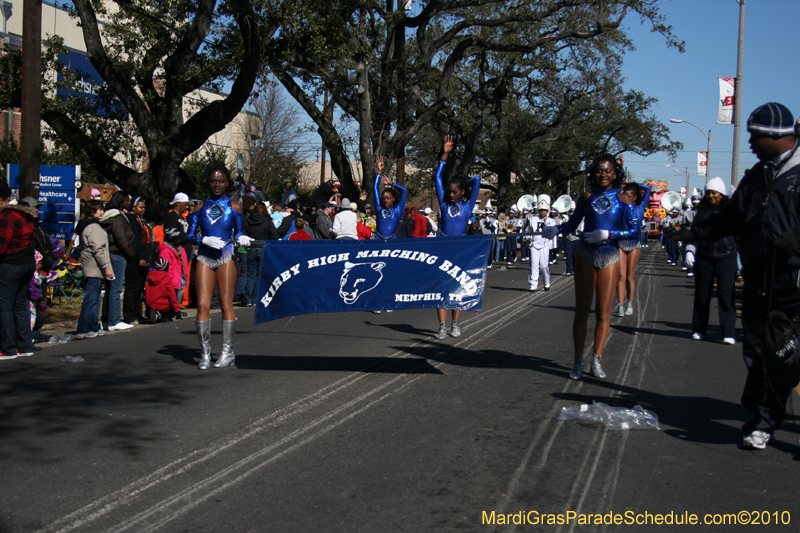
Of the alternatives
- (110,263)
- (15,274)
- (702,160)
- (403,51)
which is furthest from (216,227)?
(702,160)

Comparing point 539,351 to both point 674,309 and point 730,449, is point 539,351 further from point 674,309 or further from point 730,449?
point 674,309

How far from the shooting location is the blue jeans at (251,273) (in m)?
13.8

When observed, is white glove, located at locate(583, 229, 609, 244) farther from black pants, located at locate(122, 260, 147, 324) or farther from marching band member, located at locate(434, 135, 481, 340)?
black pants, located at locate(122, 260, 147, 324)

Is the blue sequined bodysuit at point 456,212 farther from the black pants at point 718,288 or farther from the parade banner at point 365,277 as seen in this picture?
the black pants at point 718,288

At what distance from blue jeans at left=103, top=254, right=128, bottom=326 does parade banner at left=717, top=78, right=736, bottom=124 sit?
852 inches

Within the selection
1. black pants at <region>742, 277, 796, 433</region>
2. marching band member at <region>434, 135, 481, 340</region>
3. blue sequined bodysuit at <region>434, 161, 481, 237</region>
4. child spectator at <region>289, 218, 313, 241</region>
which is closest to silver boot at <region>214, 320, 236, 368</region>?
marching band member at <region>434, 135, 481, 340</region>

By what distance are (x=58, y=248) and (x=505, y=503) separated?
12557 mm

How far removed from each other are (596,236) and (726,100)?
70.5 feet

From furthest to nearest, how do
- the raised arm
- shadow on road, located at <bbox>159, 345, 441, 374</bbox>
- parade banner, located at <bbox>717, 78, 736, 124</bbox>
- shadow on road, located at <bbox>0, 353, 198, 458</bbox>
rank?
parade banner, located at <bbox>717, 78, 736, 124</bbox>
the raised arm
shadow on road, located at <bbox>159, 345, 441, 374</bbox>
shadow on road, located at <bbox>0, 353, 198, 458</bbox>

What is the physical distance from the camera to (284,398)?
6.16 metres

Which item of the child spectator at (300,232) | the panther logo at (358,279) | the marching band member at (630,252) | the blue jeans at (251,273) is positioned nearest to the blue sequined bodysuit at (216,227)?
the panther logo at (358,279)

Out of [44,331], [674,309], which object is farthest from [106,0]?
[674,309]

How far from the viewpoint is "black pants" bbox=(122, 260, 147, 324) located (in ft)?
36.0

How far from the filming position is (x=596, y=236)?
663 centimetres
